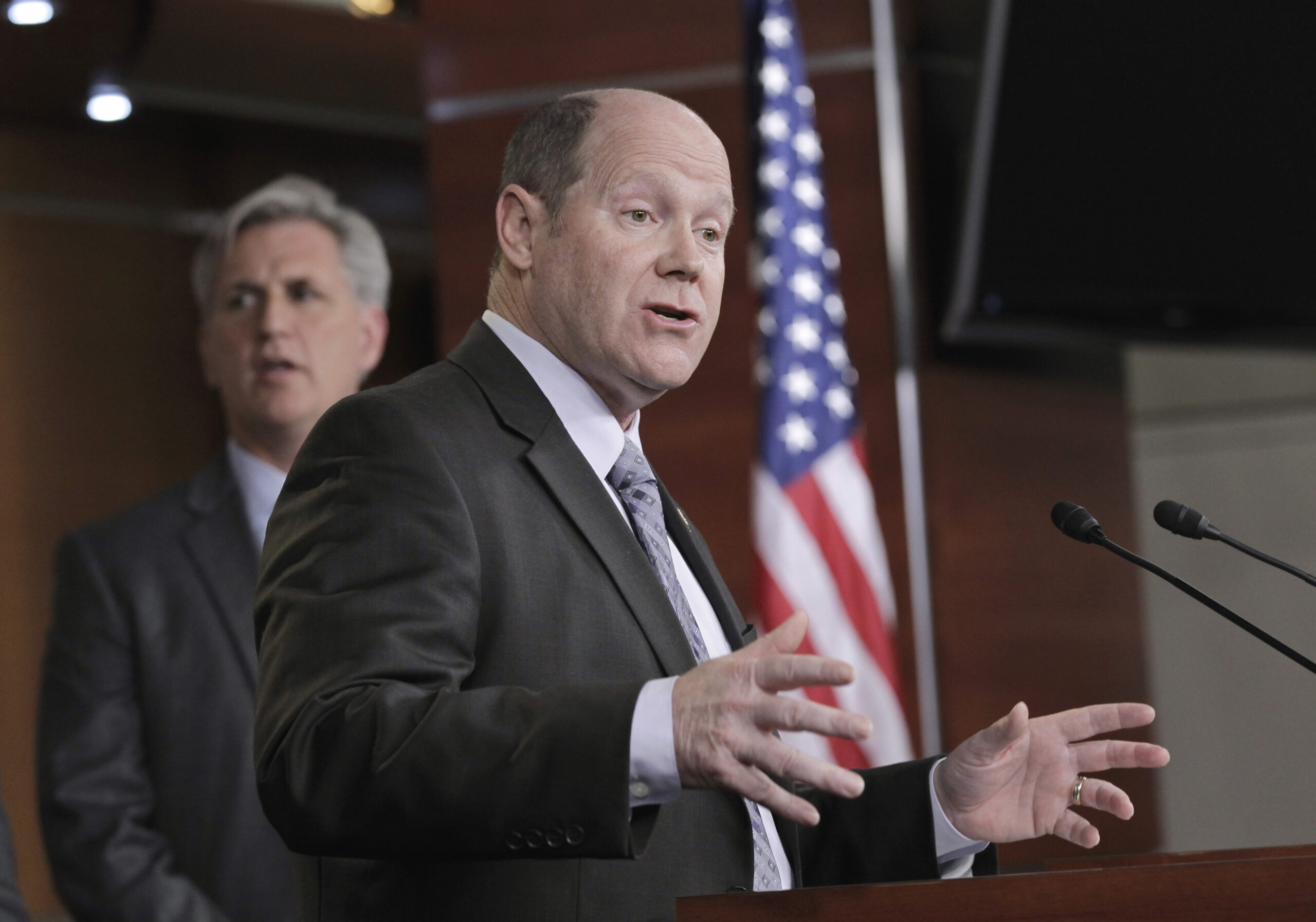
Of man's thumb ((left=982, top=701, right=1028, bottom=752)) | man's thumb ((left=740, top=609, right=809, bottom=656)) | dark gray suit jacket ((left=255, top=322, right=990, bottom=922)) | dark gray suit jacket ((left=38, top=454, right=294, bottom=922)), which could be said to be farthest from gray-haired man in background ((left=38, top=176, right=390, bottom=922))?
man's thumb ((left=740, top=609, right=809, bottom=656))

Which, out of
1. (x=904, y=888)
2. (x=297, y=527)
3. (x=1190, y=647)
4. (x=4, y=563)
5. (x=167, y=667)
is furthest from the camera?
(x=1190, y=647)

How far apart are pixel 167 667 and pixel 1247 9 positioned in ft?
11.2

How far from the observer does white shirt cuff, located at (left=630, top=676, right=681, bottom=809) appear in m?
1.23

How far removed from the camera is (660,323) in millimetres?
1762

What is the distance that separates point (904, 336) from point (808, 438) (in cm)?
50

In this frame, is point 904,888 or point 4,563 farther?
point 4,563

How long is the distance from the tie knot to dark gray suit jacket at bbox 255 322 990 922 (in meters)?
0.09

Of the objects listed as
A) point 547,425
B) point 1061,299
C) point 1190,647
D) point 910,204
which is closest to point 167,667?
point 547,425

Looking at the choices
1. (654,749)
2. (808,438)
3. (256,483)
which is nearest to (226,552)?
(256,483)

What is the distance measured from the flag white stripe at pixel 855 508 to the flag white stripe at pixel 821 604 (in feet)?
0.31

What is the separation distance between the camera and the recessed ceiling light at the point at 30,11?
4.14 metres

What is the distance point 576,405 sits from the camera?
1.76 meters

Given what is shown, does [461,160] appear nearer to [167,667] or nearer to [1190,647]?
[167,667]

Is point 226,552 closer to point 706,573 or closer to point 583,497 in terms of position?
point 706,573
